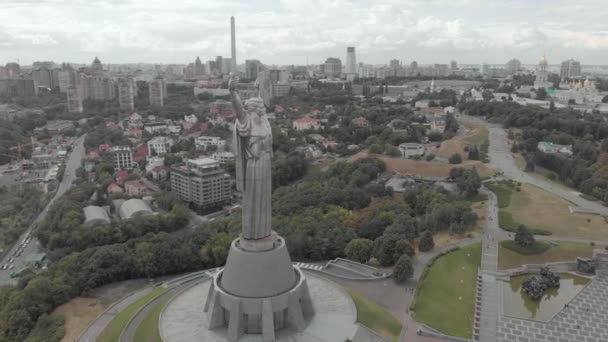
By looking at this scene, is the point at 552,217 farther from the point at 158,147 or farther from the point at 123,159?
the point at 158,147

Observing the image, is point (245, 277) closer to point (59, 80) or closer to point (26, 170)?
point (26, 170)

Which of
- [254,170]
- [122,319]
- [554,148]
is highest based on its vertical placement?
[254,170]

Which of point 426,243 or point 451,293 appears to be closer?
point 451,293

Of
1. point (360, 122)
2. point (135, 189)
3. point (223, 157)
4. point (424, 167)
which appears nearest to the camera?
point (135, 189)

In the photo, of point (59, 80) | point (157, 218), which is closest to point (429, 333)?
point (157, 218)

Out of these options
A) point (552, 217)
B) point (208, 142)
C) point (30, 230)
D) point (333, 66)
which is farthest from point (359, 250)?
point (333, 66)

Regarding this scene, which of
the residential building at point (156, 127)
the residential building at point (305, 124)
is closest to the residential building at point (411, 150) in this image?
the residential building at point (305, 124)
